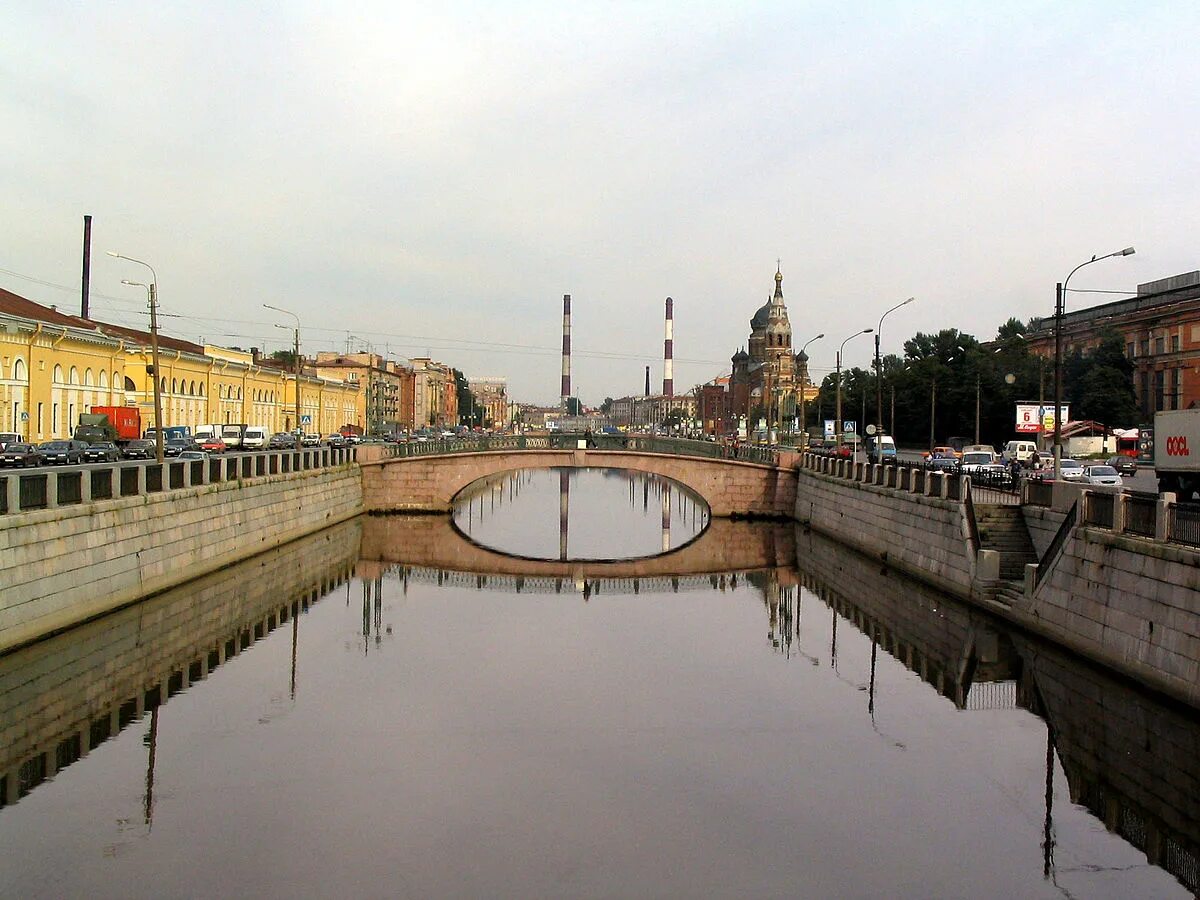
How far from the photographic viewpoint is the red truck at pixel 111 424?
54219 millimetres

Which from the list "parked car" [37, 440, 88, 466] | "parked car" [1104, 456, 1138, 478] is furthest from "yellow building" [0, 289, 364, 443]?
"parked car" [1104, 456, 1138, 478]

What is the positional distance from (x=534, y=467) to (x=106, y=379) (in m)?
26.3

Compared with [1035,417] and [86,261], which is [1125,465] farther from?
[86,261]

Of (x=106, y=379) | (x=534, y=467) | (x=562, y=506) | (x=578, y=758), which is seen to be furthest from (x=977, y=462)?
(x=106, y=379)

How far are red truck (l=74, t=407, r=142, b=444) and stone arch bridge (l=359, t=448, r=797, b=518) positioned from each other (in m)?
11.6

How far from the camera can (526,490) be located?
10812 cm

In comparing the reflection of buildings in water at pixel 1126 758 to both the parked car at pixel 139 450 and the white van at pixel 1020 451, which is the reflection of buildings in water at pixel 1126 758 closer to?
the parked car at pixel 139 450

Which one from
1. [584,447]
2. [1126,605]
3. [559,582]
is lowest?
[559,582]

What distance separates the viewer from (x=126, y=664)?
25078 millimetres

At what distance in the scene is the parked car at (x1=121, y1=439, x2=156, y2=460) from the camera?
50062 mm

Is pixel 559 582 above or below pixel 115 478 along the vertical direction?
below

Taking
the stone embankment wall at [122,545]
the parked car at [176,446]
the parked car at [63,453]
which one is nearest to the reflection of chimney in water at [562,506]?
the stone embankment wall at [122,545]

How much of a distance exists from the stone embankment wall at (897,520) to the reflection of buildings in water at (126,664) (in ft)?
60.8

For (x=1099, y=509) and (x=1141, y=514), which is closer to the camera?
(x=1141, y=514)
